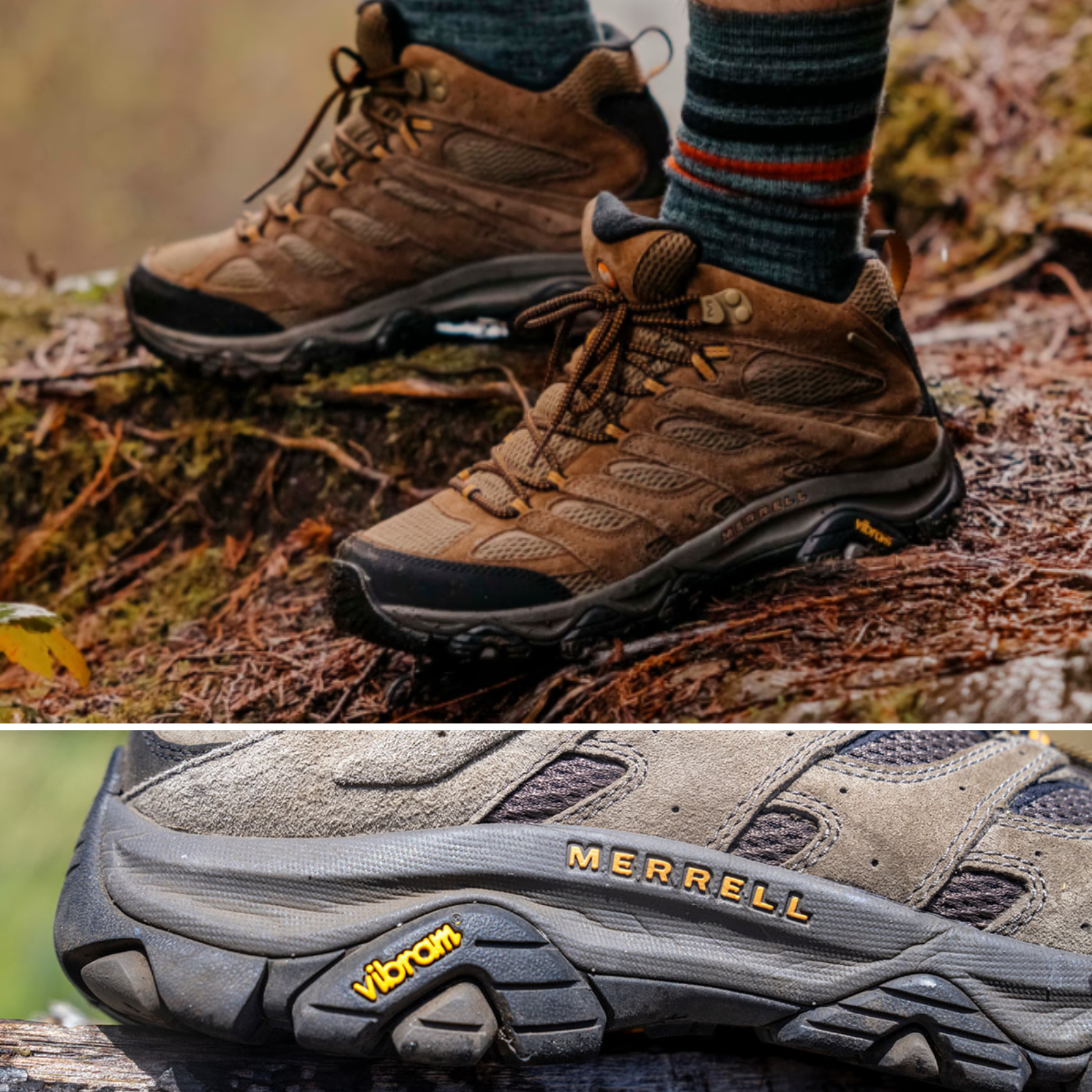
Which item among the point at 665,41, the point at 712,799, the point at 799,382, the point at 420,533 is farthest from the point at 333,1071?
the point at 665,41

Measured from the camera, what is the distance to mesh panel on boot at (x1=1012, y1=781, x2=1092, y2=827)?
97 cm

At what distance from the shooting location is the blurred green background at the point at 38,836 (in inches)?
48.0

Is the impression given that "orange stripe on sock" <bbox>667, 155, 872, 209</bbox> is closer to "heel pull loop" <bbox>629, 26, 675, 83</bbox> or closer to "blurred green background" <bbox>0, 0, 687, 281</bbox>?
"heel pull loop" <bbox>629, 26, 675, 83</bbox>

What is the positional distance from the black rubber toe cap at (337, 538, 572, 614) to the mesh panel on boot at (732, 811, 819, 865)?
329 millimetres

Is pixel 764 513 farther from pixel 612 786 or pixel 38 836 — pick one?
pixel 38 836

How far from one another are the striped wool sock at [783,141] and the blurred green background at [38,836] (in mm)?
996

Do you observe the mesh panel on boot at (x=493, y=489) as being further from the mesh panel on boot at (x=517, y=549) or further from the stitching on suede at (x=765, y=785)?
the stitching on suede at (x=765, y=785)

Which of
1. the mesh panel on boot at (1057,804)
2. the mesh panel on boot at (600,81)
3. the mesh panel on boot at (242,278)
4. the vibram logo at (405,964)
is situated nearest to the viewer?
the vibram logo at (405,964)

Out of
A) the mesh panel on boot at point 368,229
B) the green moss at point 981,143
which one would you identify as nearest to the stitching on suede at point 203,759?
the mesh panel on boot at point 368,229

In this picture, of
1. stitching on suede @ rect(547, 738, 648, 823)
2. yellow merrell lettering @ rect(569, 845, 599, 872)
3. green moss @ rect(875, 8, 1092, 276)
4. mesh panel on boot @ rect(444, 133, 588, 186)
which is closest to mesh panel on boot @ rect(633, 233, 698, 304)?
mesh panel on boot @ rect(444, 133, 588, 186)

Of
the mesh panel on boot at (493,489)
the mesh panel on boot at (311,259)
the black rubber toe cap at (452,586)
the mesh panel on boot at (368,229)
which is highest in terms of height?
the mesh panel on boot at (368,229)

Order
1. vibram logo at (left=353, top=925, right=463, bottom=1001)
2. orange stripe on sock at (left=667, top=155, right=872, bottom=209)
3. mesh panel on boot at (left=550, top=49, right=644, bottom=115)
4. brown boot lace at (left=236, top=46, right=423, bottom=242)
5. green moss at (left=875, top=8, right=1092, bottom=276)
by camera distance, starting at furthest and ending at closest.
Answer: green moss at (left=875, top=8, right=1092, bottom=276) → brown boot lace at (left=236, top=46, right=423, bottom=242) → mesh panel on boot at (left=550, top=49, right=644, bottom=115) → orange stripe on sock at (left=667, top=155, right=872, bottom=209) → vibram logo at (left=353, top=925, right=463, bottom=1001)

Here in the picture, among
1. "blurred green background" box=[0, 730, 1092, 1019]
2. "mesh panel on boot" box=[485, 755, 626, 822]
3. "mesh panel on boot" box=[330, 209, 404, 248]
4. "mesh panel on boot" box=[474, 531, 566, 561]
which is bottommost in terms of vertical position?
"blurred green background" box=[0, 730, 1092, 1019]

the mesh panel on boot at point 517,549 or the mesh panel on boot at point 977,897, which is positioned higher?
the mesh panel on boot at point 517,549
